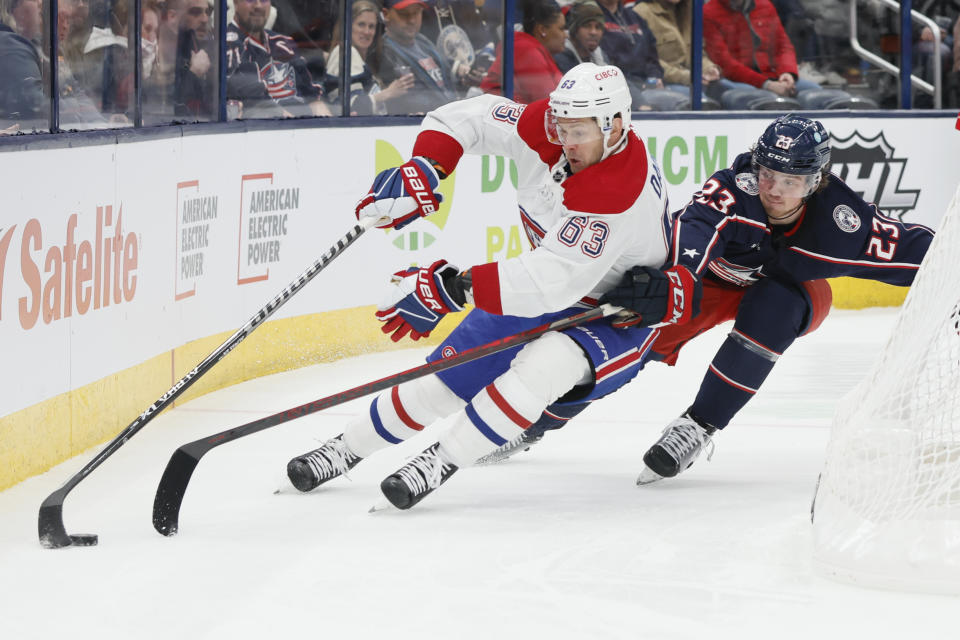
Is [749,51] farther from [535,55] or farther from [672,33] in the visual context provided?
[535,55]

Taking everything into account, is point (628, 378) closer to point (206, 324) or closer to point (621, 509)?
point (621, 509)

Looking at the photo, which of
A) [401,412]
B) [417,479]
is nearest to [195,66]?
[401,412]

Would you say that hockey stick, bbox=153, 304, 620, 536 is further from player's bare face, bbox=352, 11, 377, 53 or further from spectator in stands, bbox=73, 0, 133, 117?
player's bare face, bbox=352, 11, 377, 53

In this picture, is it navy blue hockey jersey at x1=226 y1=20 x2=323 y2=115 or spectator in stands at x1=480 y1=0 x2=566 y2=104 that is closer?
navy blue hockey jersey at x1=226 y1=20 x2=323 y2=115

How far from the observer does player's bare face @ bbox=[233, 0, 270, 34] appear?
205 inches

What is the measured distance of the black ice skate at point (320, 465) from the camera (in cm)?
334

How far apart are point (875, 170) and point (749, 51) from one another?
0.86 metres

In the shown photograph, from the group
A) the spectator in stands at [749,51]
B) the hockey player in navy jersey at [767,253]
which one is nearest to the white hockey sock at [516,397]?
the hockey player in navy jersey at [767,253]

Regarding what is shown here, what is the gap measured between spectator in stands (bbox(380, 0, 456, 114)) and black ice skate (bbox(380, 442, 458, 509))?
295cm

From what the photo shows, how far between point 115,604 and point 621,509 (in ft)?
4.03

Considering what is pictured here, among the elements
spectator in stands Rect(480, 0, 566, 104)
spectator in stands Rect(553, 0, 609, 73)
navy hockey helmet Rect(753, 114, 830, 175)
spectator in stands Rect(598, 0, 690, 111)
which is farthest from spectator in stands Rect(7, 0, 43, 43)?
spectator in stands Rect(598, 0, 690, 111)

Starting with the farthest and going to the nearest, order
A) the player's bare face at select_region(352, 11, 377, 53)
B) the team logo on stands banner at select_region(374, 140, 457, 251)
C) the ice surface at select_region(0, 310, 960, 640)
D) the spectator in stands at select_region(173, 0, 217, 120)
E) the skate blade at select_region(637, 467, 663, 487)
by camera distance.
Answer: the player's bare face at select_region(352, 11, 377, 53) < the team logo on stands banner at select_region(374, 140, 457, 251) < the spectator in stands at select_region(173, 0, 217, 120) < the skate blade at select_region(637, 467, 663, 487) < the ice surface at select_region(0, 310, 960, 640)

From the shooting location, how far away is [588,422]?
444cm

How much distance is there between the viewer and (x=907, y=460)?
8.93 ft
